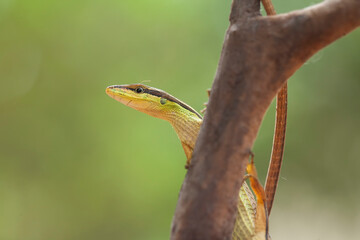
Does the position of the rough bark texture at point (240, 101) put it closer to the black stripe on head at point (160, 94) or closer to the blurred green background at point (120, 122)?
the black stripe on head at point (160, 94)

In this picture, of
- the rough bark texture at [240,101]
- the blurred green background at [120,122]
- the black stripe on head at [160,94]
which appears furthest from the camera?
the blurred green background at [120,122]

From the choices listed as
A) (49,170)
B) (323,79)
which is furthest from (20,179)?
(323,79)

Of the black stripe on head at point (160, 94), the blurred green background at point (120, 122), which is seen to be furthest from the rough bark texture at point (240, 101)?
the blurred green background at point (120, 122)

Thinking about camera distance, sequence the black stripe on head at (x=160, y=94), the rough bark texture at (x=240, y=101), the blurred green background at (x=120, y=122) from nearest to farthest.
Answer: the rough bark texture at (x=240, y=101) < the black stripe on head at (x=160, y=94) < the blurred green background at (x=120, y=122)

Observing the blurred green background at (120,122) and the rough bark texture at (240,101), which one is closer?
the rough bark texture at (240,101)

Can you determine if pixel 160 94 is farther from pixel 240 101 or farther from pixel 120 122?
pixel 120 122

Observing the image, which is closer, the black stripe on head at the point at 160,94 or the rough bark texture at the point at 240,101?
the rough bark texture at the point at 240,101

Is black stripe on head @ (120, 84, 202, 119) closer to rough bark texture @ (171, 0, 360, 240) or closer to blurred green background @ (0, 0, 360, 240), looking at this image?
rough bark texture @ (171, 0, 360, 240)
